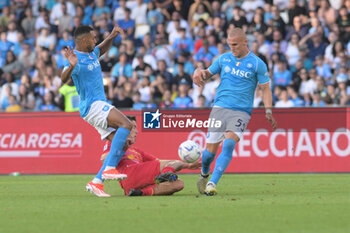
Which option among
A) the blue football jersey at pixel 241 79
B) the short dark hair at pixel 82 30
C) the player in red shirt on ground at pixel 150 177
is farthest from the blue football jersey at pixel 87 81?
the blue football jersey at pixel 241 79

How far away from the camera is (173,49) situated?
20.4 m

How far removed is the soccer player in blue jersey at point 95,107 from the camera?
9227 mm

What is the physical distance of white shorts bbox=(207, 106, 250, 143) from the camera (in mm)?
9625

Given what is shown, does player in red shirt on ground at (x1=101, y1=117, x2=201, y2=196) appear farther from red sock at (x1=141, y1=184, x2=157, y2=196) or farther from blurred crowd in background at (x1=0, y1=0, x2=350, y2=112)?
blurred crowd in background at (x1=0, y1=0, x2=350, y2=112)

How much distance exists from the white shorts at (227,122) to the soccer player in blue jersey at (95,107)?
1.28 m

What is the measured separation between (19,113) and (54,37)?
6.20 m

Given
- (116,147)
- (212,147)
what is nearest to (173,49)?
(212,147)

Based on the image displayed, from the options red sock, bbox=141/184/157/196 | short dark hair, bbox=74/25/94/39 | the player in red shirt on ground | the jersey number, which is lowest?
red sock, bbox=141/184/157/196

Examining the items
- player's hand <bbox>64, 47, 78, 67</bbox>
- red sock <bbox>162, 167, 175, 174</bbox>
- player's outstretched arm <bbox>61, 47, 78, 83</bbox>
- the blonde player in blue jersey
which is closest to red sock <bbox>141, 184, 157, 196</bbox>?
red sock <bbox>162, 167, 175, 174</bbox>

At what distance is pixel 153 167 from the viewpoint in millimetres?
9469

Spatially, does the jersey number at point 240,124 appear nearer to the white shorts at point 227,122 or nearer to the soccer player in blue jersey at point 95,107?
the white shorts at point 227,122

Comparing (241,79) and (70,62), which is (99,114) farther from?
(241,79)

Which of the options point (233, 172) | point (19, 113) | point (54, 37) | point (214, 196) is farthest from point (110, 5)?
point (214, 196)

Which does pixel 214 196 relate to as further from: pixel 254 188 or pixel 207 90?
pixel 207 90
